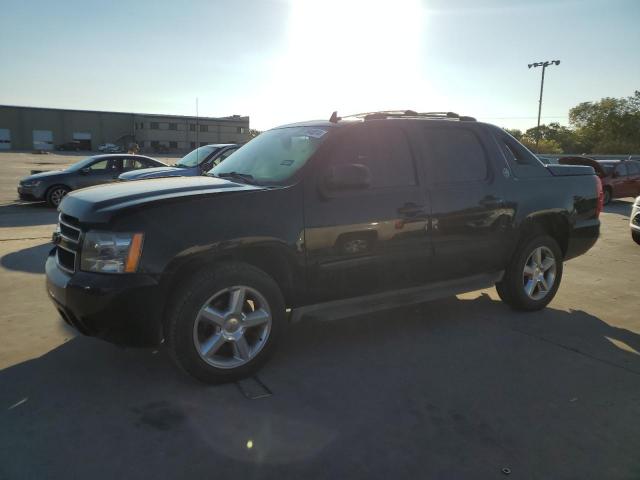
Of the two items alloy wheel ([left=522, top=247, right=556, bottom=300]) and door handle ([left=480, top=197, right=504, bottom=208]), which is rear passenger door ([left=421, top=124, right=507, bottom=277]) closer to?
door handle ([left=480, top=197, right=504, bottom=208])

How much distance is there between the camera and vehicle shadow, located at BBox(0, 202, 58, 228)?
987 centimetres

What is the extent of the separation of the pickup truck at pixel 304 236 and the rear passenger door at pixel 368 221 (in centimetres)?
1

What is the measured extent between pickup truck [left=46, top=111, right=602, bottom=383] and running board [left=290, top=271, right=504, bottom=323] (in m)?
0.01

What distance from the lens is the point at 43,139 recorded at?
251 ft

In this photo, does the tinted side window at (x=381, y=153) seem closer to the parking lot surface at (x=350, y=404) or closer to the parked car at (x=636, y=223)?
the parking lot surface at (x=350, y=404)

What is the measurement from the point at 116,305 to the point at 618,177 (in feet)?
60.4

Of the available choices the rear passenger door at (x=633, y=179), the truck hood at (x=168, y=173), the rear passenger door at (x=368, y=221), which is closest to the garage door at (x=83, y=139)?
the truck hood at (x=168, y=173)

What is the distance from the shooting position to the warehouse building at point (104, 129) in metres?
74.4

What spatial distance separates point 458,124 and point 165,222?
2.94m

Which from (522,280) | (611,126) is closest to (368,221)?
(522,280)

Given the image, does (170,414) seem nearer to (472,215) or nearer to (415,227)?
(415,227)

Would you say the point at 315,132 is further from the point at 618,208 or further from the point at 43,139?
the point at 43,139

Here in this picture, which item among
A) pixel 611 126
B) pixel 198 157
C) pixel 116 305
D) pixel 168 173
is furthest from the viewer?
pixel 611 126

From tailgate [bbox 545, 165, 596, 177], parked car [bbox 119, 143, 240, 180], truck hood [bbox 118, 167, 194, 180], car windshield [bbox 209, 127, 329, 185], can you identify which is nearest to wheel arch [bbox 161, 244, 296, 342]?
car windshield [bbox 209, 127, 329, 185]
